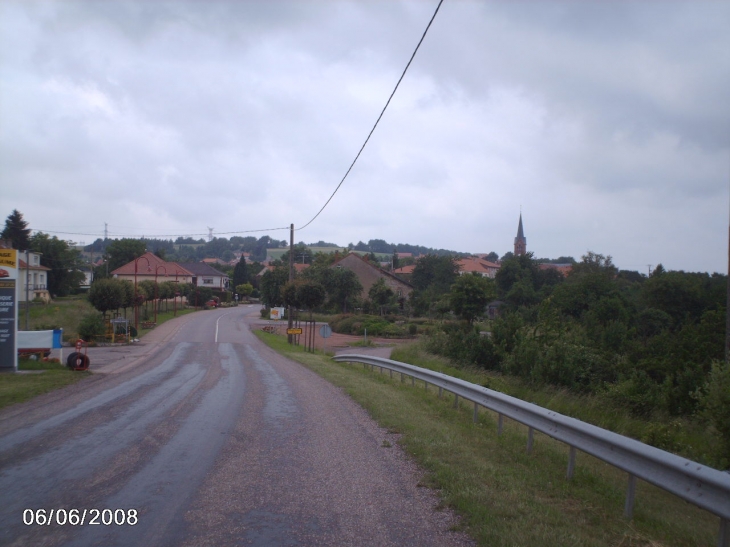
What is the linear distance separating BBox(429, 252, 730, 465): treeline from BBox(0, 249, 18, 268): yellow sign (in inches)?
630

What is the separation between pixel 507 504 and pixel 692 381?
1144cm

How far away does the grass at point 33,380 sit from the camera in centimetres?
1259

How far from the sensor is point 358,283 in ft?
240

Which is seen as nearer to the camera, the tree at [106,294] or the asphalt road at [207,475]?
the asphalt road at [207,475]

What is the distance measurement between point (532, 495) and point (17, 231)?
67.2 metres

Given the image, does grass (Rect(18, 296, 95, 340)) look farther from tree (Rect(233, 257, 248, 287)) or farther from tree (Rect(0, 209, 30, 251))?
tree (Rect(233, 257, 248, 287))

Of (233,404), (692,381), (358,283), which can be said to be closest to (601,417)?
(692,381)

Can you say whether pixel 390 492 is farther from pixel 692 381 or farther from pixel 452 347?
pixel 452 347

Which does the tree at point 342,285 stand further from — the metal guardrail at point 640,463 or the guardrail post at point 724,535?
the guardrail post at point 724,535

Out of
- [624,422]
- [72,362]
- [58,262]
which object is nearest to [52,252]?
[58,262]

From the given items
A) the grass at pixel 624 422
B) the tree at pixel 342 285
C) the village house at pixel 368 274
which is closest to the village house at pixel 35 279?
the tree at pixel 342 285

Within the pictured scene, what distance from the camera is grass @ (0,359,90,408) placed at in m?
12.6

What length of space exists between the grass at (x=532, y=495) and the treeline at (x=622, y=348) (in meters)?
1.92
